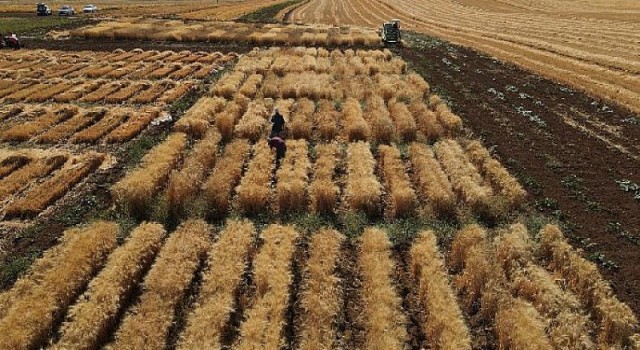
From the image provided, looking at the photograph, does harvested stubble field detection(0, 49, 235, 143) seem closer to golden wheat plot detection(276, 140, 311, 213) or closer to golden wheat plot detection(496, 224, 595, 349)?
golden wheat plot detection(276, 140, 311, 213)

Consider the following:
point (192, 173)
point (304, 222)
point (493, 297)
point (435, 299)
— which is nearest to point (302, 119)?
point (192, 173)

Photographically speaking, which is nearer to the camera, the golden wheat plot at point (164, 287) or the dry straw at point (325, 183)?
the golden wheat plot at point (164, 287)

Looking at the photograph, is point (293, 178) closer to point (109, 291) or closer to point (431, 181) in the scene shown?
point (431, 181)

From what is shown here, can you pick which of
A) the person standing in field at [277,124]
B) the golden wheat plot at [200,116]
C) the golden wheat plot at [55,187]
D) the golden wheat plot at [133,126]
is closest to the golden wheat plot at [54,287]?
the golden wheat plot at [55,187]

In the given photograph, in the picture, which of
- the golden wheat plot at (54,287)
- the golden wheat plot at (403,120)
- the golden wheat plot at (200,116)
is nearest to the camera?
the golden wheat plot at (54,287)

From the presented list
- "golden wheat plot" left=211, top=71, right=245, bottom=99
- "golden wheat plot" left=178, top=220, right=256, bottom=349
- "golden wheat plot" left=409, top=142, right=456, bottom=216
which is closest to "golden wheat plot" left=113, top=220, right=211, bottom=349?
"golden wheat plot" left=178, top=220, right=256, bottom=349

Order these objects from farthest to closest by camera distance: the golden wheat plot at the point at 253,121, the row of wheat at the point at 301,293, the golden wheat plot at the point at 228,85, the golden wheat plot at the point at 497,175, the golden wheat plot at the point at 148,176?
the golden wheat plot at the point at 228,85 → the golden wheat plot at the point at 253,121 → the golden wheat plot at the point at 497,175 → the golden wheat plot at the point at 148,176 → the row of wheat at the point at 301,293

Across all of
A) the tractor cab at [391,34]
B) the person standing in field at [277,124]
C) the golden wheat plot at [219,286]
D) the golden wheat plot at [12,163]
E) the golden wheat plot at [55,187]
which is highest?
the tractor cab at [391,34]

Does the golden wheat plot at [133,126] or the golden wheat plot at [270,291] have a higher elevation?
the golden wheat plot at [133,126]

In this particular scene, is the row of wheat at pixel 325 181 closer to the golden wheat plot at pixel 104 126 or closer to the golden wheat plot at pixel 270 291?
the golden wheat plot at pixel 270 291
